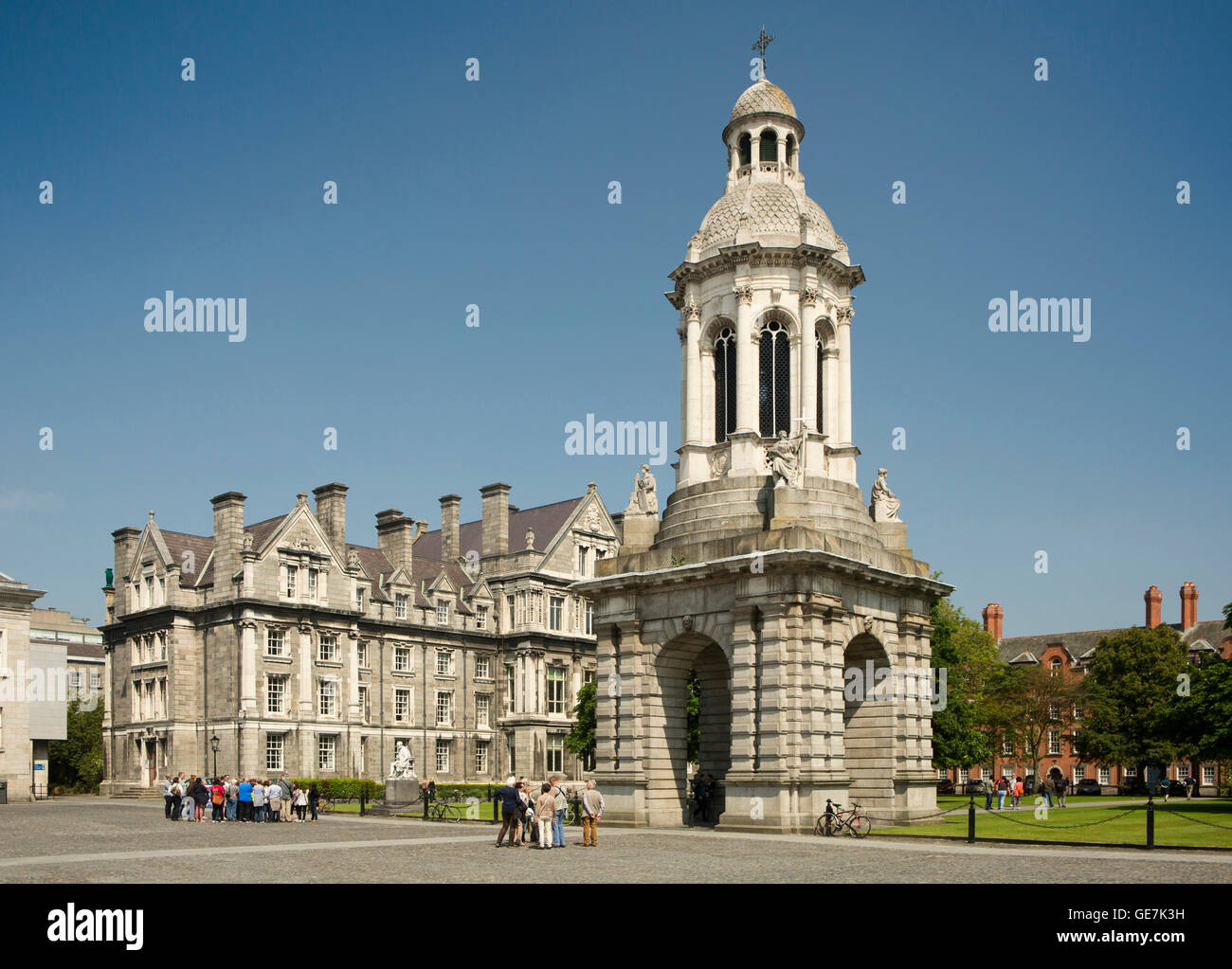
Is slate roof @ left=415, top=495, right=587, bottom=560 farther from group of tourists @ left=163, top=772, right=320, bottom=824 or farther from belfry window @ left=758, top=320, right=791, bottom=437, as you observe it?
belfry window @ left=758, top=320, right=791, bottom=437

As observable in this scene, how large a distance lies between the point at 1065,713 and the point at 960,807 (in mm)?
62684

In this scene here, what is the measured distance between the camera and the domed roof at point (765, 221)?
39.0m

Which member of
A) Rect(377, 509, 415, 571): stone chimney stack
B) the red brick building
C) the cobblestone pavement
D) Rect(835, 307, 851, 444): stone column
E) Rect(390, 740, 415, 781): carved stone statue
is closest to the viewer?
the cobblestone pavement

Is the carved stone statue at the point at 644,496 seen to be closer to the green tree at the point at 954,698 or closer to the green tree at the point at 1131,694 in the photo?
the green tree at the point at 954,698

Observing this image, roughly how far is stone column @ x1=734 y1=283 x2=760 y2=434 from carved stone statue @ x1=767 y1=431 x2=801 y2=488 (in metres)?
2.41

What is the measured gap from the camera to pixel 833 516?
36.9m

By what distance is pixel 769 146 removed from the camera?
41625 mm

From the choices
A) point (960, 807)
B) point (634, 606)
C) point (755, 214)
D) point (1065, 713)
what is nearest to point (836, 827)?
point (634, 606)

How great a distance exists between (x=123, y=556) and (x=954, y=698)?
175 feet

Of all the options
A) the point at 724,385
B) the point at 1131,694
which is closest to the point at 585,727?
the point at 724,385

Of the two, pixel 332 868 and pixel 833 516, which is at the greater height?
pixel 833 516

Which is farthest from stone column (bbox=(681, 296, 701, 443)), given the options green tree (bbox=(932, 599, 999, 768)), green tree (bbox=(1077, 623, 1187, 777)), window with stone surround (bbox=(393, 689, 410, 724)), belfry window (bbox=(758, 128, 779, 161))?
green tree (bbox=(1077, 623, 1187, 777))

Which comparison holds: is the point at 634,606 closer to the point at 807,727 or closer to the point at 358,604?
the point at 807,727

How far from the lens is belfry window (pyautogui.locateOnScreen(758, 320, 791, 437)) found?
127 feet
